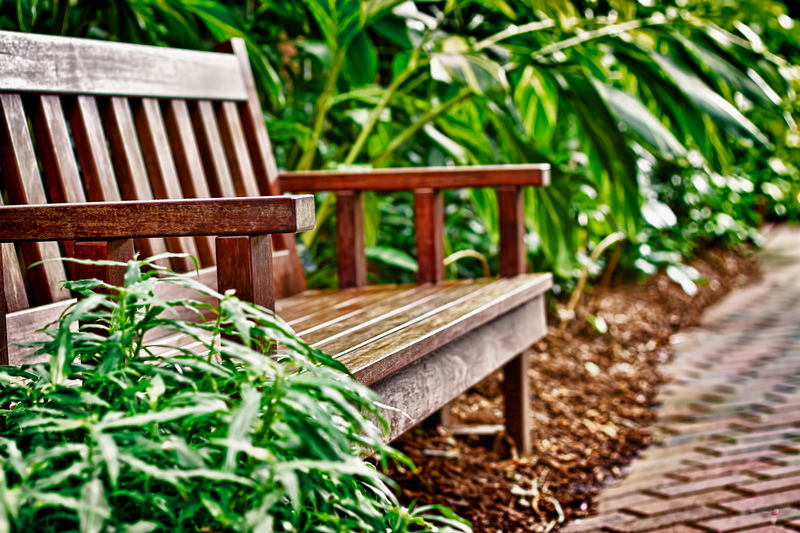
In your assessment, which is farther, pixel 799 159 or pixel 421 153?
pixel 799 159

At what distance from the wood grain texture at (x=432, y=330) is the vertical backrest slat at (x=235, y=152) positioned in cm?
71

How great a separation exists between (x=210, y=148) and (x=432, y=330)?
0.91 m

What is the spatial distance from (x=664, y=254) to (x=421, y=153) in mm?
1957

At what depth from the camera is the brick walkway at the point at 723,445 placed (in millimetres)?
2162

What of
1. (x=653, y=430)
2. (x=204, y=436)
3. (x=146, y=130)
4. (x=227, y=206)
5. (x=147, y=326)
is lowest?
(x=653, y=430)

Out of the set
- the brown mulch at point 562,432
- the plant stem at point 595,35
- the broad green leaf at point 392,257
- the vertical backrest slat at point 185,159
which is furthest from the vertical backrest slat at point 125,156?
the plant stem at point 595,35

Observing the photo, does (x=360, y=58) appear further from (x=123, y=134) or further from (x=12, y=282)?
(x=12, y=282)

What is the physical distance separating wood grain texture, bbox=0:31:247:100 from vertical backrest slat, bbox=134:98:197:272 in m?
0.05

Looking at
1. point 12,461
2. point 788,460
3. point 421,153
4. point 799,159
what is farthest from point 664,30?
point 799,159

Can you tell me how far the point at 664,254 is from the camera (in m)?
4.99

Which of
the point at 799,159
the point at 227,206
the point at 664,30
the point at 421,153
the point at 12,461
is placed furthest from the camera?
the point at 799,159

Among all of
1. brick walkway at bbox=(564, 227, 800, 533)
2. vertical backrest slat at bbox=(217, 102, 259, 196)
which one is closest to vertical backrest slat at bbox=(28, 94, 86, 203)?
vertical backrest slat at bbox=(217, 102, 259, 196)

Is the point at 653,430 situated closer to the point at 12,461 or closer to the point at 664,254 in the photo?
the point at 664,254

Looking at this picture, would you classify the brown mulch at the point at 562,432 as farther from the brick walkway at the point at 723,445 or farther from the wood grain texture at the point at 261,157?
the wood grain texture at the point at 261,157
